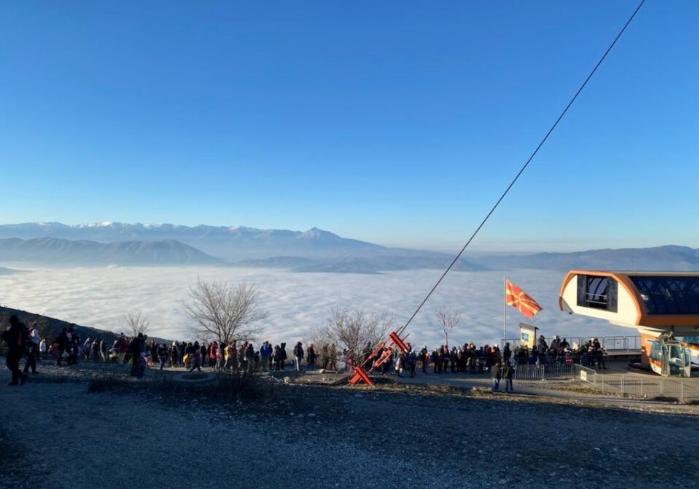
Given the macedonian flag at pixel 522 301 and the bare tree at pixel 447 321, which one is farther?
the bare tree at pixel 447 321

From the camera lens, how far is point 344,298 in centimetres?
14112

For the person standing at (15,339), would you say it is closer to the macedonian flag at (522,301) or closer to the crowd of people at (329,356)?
the crowd of people at (329,356)

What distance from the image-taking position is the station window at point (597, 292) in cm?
2130

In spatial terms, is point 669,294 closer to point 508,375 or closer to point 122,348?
point 508,375

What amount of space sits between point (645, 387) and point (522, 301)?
8.39 meters

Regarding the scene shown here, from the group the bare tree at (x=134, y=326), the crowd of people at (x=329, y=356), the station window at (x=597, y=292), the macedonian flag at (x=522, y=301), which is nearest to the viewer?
the crowd of people at (x=329, y=356)

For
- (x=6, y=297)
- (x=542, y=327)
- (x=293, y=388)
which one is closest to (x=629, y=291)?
(x=293, y=388)

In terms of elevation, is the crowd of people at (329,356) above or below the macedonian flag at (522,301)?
below

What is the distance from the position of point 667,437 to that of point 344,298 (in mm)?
132302

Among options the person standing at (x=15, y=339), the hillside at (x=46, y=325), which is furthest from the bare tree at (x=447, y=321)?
the hillside at (x=46, y=325)

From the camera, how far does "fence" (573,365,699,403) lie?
1656 cm

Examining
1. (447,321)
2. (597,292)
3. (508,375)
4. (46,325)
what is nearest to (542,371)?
(597,292)

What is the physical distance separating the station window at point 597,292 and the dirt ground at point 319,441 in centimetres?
1065

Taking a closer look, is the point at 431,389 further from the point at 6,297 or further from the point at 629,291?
the point at 6,297
